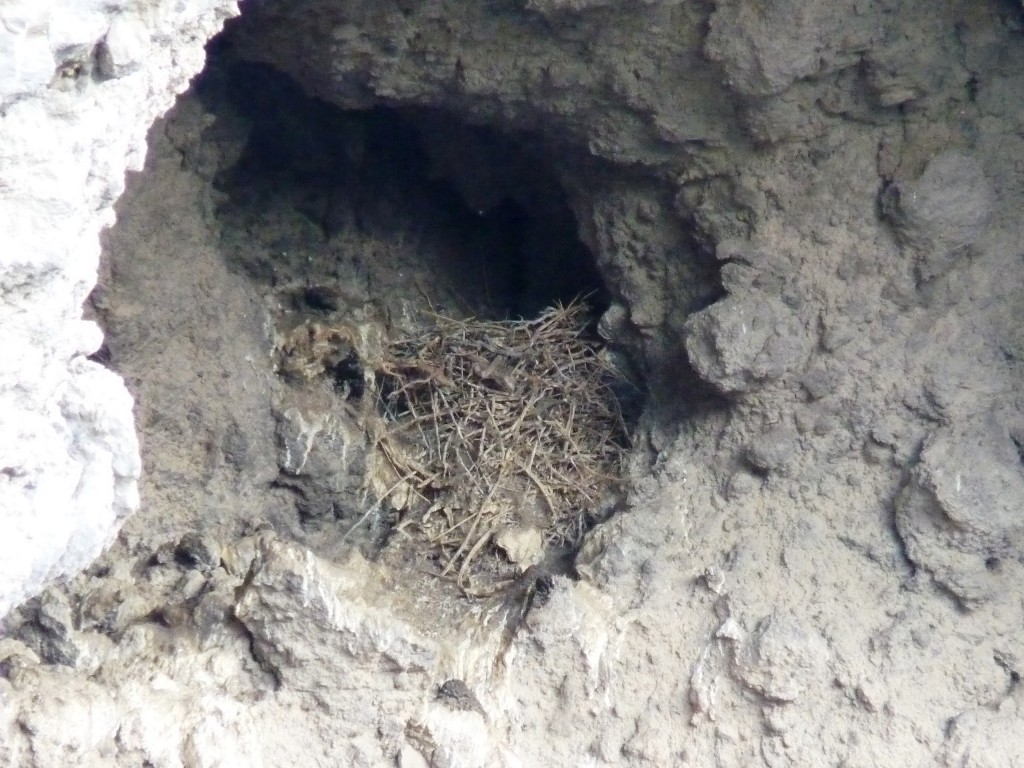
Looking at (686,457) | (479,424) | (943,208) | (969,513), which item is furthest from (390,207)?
(969,513)

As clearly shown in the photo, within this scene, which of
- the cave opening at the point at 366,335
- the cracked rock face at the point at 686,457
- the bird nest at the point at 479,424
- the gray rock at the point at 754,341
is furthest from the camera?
the bird nest at the point at 479,424

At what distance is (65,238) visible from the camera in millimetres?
1100

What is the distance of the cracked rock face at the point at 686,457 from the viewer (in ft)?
6.25

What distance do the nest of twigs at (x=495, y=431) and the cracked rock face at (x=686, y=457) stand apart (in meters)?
0.22

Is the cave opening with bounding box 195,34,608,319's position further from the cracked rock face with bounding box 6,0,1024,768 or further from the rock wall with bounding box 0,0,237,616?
the rock wall with bounding box 0,0,237,616

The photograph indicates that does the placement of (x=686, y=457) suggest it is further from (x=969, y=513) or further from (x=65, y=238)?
(x=65, y=238)

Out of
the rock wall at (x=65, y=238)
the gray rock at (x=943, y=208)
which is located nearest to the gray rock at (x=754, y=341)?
the gray rock at (x=943, y=208)

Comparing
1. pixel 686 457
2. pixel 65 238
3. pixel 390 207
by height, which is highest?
pixel 65 238

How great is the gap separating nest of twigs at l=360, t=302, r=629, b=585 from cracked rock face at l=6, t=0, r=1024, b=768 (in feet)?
0.73

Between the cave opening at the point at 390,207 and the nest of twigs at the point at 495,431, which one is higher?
the cave opening at the point at 390,207

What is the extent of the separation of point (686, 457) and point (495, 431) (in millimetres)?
549

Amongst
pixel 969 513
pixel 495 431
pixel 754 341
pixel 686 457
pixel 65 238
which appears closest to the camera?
pixel 65 238

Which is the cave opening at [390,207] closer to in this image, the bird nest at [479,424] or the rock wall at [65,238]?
the bird nest at [479,424]

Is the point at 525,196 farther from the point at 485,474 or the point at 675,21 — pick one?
the point at 675,21
